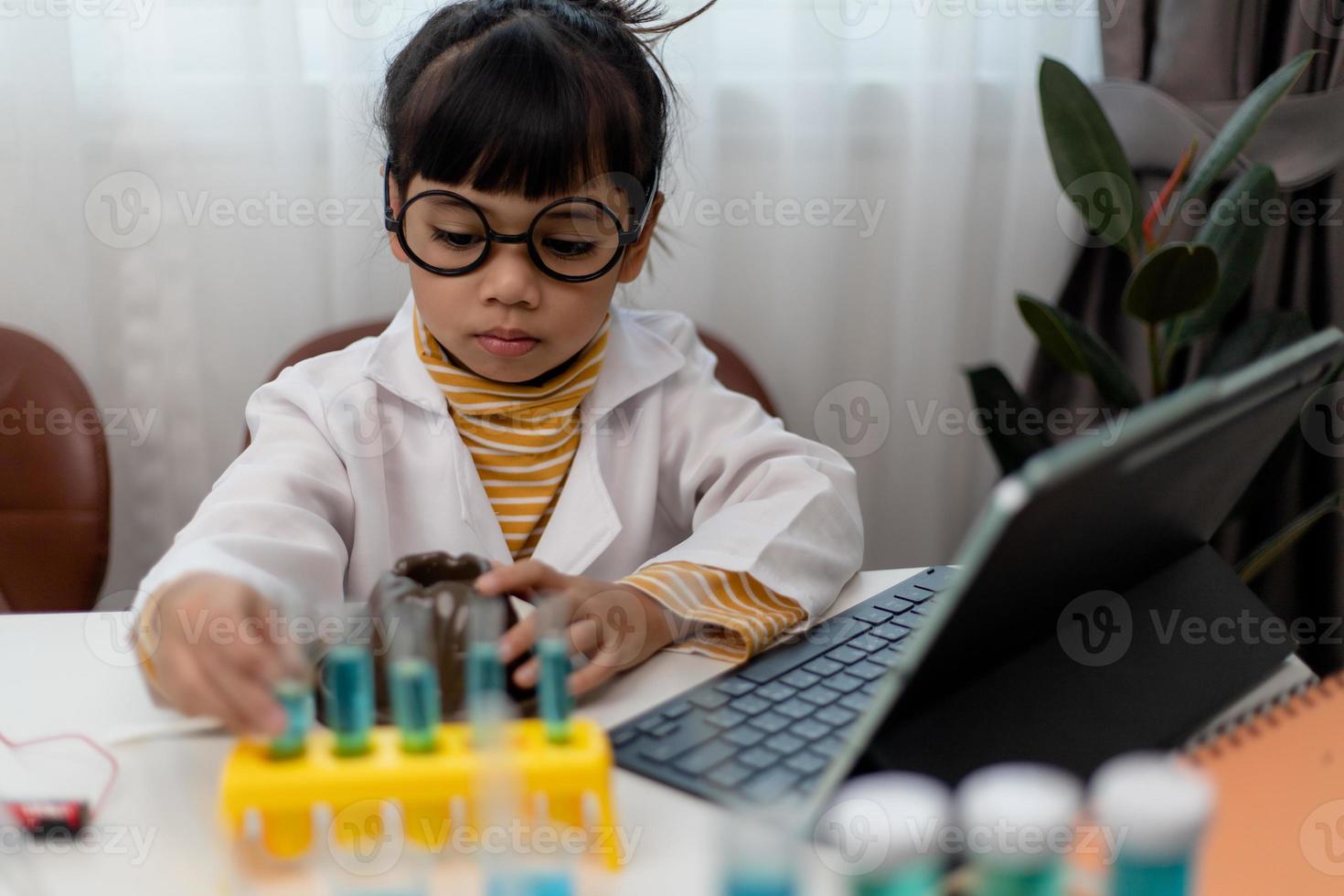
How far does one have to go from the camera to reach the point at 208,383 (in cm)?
170

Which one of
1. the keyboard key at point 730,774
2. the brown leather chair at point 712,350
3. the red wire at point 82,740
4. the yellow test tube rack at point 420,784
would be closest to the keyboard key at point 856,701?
the keyboard key at point 730,774

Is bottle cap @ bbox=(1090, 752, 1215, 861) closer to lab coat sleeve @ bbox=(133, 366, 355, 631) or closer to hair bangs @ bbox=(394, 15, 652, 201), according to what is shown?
lab coat sleeve @ bbox=(133, 366, 355, 631)

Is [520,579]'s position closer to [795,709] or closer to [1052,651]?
[795,709]

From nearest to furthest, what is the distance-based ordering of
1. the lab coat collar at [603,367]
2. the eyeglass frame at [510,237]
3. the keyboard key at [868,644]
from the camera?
the keyboard key at [868,644], the eyeglass frame at [510,237], the lab coat collar at [603,367]

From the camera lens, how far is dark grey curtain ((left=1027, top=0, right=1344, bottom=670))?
165 centimetres

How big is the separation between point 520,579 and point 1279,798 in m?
0.44

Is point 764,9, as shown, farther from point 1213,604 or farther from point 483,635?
point 483,635

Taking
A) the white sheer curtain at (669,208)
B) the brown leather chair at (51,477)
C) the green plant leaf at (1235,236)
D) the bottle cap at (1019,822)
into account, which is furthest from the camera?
the white sheer curtain at (669,208)

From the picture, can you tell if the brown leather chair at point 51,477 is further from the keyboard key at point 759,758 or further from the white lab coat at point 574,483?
the keyboard key at point 759,758

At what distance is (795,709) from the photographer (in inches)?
28.6

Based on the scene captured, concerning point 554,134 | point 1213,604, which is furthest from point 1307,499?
point 554,134

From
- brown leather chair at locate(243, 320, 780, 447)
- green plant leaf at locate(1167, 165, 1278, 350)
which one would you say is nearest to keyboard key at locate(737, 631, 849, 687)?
brown leather chair at locate(243, 320, 780, 447)

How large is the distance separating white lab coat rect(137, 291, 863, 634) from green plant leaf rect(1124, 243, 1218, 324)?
0.54 meters

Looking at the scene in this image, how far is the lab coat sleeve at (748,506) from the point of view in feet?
2.93
